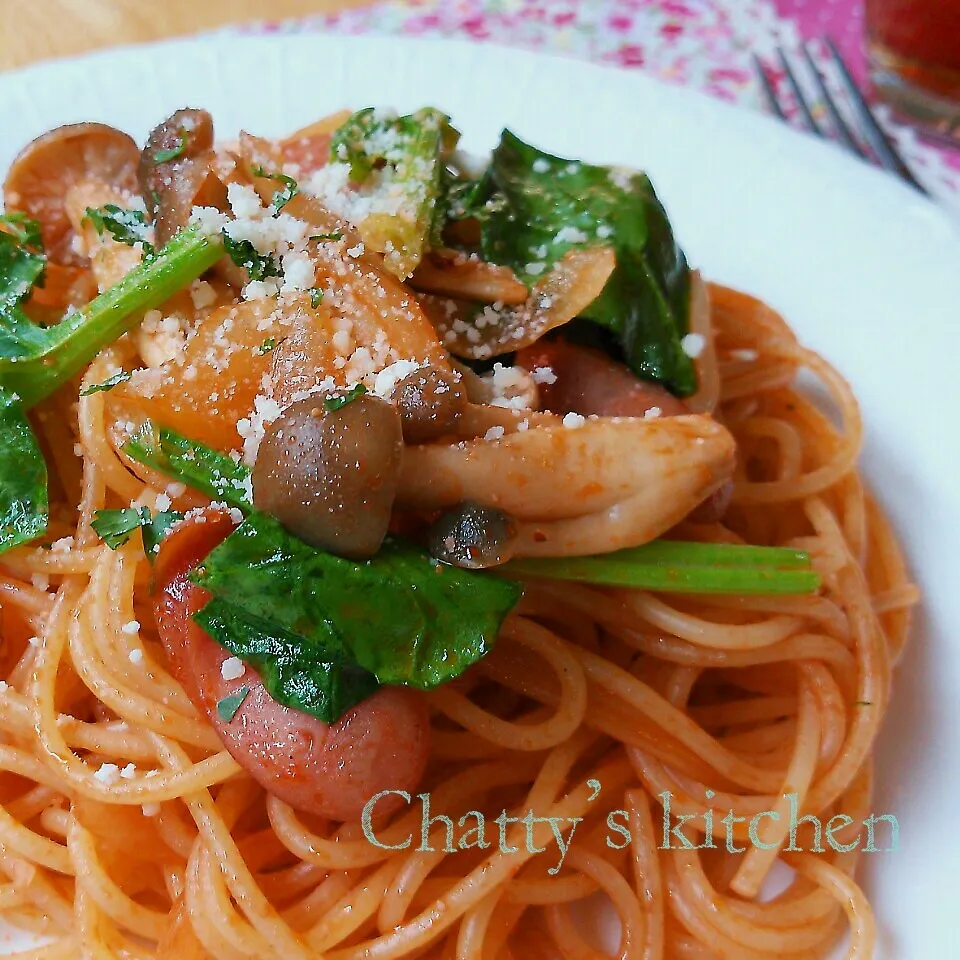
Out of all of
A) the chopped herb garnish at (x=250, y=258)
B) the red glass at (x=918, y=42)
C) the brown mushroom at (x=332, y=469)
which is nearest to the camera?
the brown mushroom at (x=332, y=469)

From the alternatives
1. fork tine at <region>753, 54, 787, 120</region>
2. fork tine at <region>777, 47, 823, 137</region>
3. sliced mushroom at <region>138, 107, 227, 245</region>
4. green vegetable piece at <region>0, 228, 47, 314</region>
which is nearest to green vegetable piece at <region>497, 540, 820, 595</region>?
sliced mushroom at <region>138, 107, 227, 245</region>

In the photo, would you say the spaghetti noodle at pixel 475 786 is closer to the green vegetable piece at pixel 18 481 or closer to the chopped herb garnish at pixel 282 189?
the green vegetable piece at pixel 18 481

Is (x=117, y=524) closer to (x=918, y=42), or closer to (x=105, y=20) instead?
(x=105, y=20)

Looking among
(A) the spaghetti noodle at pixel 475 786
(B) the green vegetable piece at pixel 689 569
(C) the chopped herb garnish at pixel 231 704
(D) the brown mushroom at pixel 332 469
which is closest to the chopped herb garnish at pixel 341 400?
(D) the brown mushroom at pixel 332 469

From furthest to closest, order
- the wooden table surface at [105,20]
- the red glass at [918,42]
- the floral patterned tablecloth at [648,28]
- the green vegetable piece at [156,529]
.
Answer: the floral patterned tablecloth at [648,28]
the wooden table surface at [105,20]
the red glass at [918,42]
the green vegetable piece at [156,529]

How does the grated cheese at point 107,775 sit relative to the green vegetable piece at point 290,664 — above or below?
below

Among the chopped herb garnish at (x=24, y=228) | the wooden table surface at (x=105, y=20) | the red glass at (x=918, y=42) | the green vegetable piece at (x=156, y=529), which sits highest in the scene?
the red glass at (x=918, y=42)
